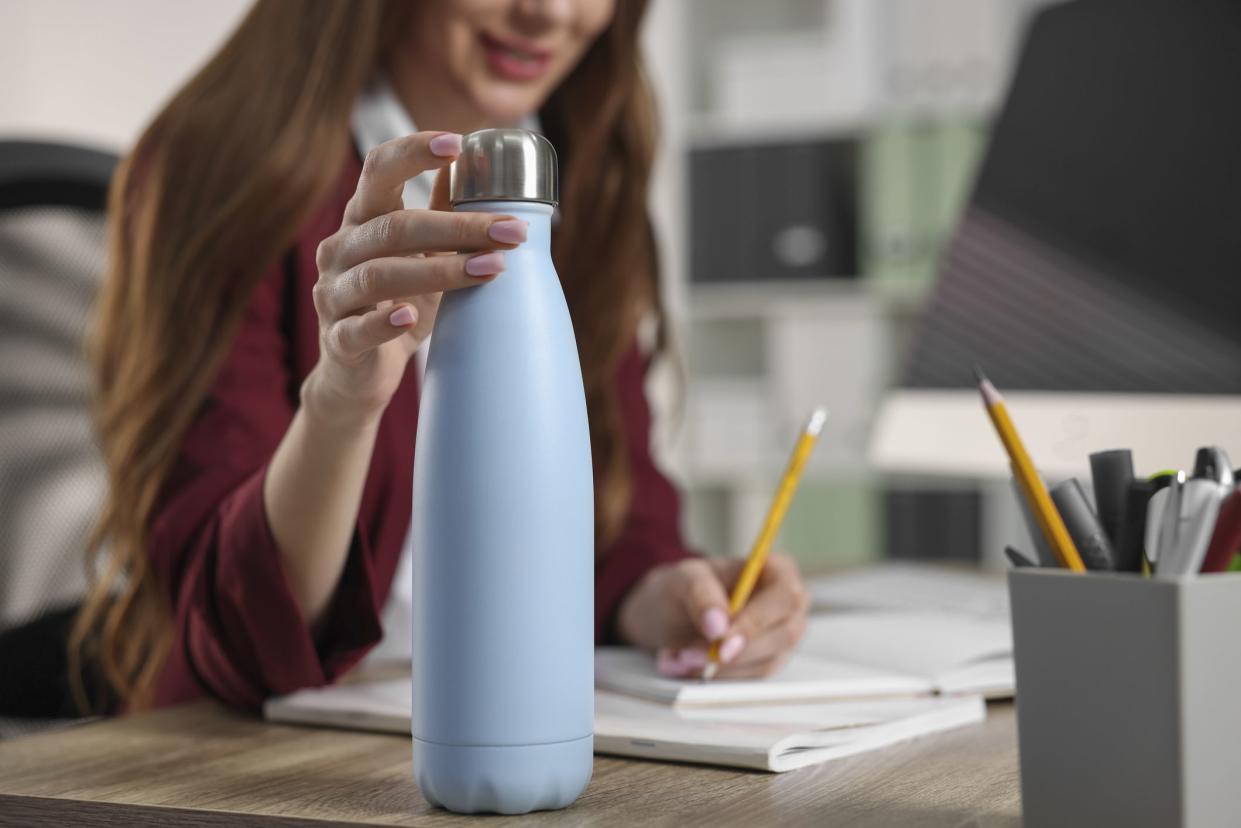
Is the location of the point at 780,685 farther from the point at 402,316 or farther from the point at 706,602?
the point at 402,316

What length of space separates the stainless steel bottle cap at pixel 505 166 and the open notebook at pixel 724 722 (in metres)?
0.25

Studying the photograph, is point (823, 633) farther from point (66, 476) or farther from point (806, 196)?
point (806, 196)

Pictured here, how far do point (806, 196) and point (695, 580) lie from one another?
2.14 metres

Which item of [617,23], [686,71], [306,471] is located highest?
[686,71]

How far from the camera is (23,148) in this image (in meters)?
1.05

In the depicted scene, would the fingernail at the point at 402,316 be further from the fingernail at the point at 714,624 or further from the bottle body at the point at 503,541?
the fingernail at the point at 714,624

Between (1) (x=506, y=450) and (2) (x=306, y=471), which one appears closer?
(1) (x=506, y=450)

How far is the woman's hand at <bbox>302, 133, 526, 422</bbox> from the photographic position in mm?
440

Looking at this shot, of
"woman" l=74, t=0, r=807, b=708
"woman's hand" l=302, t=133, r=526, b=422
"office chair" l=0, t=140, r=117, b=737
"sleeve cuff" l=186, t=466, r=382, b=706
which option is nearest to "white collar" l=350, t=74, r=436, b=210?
"woman" l=74, t=0, r=807, b=708

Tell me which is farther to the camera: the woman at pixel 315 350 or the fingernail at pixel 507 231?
the woman at pixel 315 350

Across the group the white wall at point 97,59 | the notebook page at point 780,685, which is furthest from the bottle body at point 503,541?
the white wall at point 97,59

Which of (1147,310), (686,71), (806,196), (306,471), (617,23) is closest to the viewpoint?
(306,471)

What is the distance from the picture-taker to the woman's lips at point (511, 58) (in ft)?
3.42

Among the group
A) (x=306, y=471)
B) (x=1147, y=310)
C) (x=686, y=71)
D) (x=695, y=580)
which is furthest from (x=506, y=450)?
(x=686, y=71)
